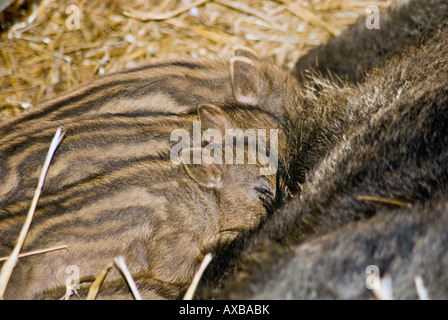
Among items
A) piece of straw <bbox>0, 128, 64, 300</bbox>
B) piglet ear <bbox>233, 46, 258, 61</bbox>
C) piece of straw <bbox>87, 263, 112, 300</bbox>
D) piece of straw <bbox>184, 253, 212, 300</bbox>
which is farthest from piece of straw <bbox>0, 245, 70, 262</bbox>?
piglet ear <bbox>233, 46, 258, 61</bbox>

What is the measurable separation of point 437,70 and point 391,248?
1.10m

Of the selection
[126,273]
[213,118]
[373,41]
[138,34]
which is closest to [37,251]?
[126,273]

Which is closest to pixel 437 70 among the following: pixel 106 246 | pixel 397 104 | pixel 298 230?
pixel 397 104

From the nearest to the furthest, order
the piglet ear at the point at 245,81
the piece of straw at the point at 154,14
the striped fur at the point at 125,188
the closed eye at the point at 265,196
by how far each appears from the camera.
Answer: the striped fur at the point at 125,188 < the closed eye at the point at 265,196 < the piglet ear at the point at 245,81 < the piece of straw at the point at 154,14

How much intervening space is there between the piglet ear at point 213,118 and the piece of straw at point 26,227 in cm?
64

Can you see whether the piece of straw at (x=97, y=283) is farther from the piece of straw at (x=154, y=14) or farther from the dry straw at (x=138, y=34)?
the piece of straw at (x=154, y=14)

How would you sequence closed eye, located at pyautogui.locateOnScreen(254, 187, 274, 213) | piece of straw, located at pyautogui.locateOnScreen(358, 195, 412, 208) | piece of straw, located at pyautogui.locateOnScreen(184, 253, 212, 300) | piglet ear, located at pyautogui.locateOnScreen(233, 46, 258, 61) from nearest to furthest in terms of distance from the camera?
piece of straw, located at pyautogui.locateOnScreen(358, 195, 412, 208), piece of straw, located at pyautogui.locateOnScreen(184, 253, 212, 300), closed eye, located at pyautogui.locateOnScreen(254, 187, 274, 213), piglet ear, located at pyautogui.locateOnScreen(233, 46, 258, 61)

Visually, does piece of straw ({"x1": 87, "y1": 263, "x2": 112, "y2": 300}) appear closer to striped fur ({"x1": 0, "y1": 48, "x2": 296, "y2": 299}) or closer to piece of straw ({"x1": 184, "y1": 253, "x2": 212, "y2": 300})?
striped fur ({"x1": 0, "y1": 48, "x2": 296, "y2": 299})

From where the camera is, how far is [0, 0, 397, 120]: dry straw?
315 cm

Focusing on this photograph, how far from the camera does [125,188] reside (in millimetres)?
2299

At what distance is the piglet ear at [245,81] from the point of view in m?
2.53

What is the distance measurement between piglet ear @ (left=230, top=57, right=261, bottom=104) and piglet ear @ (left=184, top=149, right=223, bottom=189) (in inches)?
16.8

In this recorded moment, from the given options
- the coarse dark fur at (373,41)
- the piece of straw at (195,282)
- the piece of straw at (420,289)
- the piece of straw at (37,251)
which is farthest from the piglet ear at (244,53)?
the piece of straw at (420,289)

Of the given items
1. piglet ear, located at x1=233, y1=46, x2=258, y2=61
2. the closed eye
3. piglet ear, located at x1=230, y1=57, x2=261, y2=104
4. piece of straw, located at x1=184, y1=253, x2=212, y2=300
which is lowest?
piece of straw, located at x1=184, y1=253, x2=212, y2=300
